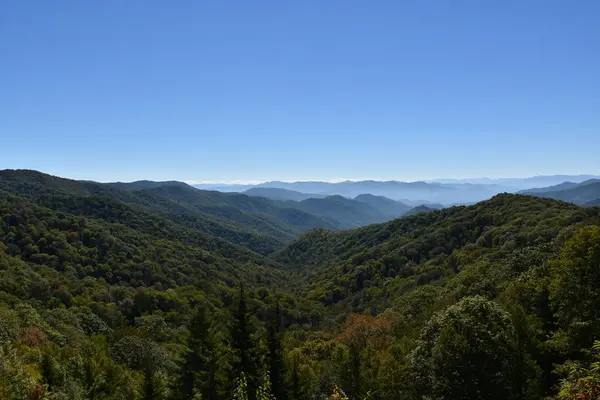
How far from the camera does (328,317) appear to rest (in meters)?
109

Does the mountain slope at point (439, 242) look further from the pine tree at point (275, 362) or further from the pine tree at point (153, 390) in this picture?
the pine tree at point (153, 390)

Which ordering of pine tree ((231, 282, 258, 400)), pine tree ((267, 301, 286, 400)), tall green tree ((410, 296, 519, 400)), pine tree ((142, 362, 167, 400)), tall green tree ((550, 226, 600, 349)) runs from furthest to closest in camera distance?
pine tree ((267, 301, 286, 400)), pine tree ((142, 362, 167, 400)), pine tree ((231, 282, 258, 400)), tall green tree ((550, 226, 600, 349)), tall green tree ((410, 296, 519, 400))

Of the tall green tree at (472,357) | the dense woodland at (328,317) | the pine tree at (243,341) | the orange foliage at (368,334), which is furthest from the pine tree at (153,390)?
the tall green tree at (472,357)

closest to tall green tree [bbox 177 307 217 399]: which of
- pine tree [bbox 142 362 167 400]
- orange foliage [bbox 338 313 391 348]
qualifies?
pine tree [bbox 142 362 167 400]

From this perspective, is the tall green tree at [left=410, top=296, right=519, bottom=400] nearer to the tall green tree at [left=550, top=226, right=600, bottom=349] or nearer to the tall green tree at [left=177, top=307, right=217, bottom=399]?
the tall green tree at [left=550, top=226, right=600, bottom=349]

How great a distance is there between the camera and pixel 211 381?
33750mm

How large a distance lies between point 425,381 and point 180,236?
18380cm

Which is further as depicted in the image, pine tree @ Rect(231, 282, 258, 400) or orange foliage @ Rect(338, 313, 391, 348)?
orange foliage @ Rect(338, 313, 391, 348)

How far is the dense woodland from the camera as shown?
2361 cm

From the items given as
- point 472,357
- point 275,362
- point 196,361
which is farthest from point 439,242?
point 472,357

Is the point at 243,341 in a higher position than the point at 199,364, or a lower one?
higher

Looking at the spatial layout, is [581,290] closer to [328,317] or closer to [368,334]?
[368,334]

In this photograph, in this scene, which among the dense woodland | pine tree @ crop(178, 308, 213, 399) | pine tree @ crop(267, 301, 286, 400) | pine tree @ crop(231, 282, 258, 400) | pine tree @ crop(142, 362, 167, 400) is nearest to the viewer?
the dense woodland

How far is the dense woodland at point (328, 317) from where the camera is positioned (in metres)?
Result: 23.6
